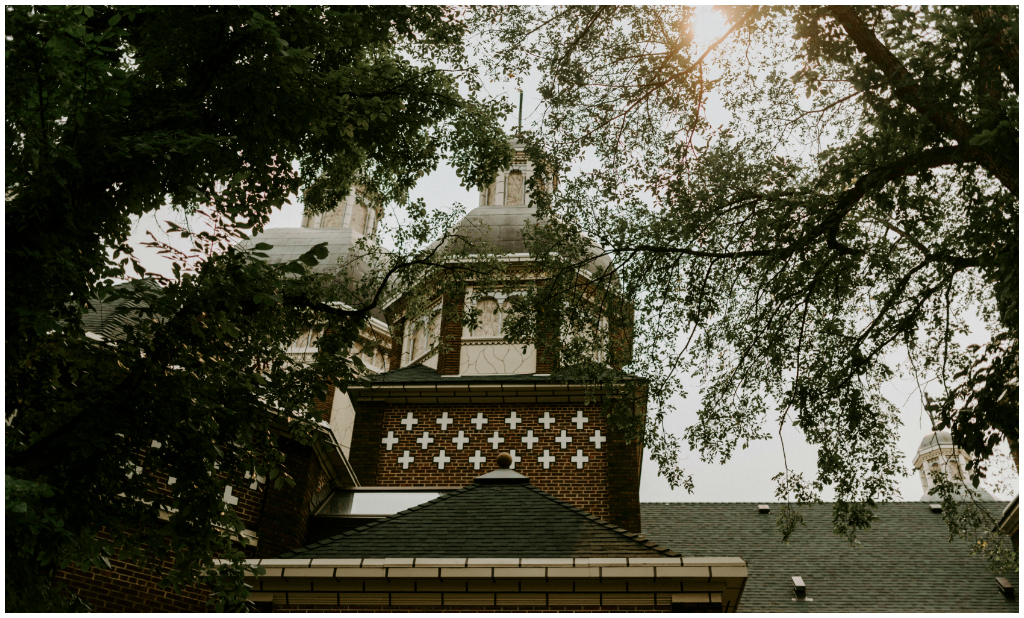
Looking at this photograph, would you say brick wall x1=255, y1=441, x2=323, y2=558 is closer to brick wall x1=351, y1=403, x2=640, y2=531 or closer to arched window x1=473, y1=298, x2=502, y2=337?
brick wall x1=351, y1=403, x2=640, y2=531

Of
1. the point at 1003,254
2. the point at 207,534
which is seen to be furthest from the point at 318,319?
the point at 1003,254

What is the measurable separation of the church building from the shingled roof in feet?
0.11

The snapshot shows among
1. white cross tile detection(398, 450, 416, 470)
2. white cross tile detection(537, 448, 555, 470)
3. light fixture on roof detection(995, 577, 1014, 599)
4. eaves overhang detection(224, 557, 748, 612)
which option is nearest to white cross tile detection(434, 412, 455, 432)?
white cross tile detection(398, 450, 416, 470)

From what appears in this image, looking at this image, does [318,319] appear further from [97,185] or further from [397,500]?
[397,500]

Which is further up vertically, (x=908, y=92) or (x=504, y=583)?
(x=908, y=92)

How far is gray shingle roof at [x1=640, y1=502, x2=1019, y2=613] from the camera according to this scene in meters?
14.1

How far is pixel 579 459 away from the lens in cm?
1540

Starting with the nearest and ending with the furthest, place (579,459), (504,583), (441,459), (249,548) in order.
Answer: (504,583) < (249,548) < (579,459) < (441,459)

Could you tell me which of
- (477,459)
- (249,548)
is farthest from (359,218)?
(249,548)

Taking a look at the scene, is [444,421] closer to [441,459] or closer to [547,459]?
[441,459]

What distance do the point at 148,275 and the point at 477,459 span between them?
10.0 m

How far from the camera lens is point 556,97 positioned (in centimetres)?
1010

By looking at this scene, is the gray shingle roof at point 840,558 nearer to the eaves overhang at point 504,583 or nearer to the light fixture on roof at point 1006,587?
the light fixture on roof at point 1006,587

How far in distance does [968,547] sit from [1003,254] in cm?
1287
